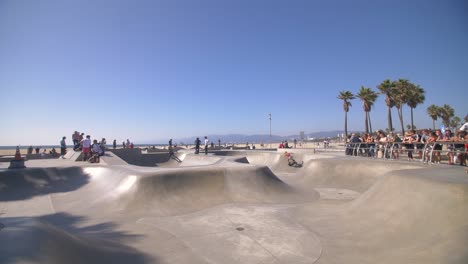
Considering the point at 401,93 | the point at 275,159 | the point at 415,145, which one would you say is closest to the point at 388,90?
the point at 401,93

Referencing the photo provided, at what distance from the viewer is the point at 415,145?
38.0 ft

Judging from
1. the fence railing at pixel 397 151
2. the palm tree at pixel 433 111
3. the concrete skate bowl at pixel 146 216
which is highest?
the palm tree at pixel 433 111

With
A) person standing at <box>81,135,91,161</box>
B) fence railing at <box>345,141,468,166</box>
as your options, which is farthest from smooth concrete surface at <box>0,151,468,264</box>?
person standing at <box>81,135,91,161</box>

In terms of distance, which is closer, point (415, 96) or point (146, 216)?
point (146, 216)

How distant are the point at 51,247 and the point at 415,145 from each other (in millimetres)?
14045

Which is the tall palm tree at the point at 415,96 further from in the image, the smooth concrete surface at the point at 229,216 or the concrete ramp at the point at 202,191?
the concrete ramp at the point at 202,191

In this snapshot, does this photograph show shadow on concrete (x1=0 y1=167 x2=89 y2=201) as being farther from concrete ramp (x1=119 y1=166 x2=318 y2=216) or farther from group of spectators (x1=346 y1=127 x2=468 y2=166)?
group of spectators (x1=346 y1=127 x2=468 y2=166)

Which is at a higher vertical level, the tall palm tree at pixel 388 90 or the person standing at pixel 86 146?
the tall palm tree at pixel 388 90

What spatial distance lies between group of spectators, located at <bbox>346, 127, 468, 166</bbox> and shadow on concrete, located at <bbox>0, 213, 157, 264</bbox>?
37.0 feet

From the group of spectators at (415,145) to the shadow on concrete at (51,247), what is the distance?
11278 mm

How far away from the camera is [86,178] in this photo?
12.5 meters

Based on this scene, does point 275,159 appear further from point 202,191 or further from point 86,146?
point 86,146

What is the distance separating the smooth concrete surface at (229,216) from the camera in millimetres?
4609

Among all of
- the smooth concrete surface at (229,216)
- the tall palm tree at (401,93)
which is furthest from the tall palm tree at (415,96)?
the smooth concrete surface at (229,216)
